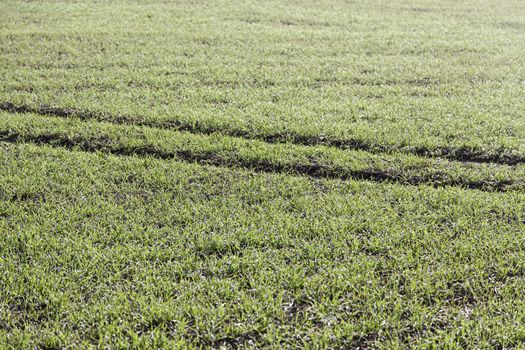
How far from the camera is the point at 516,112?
813 centimetres

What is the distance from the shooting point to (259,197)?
582 centimetres

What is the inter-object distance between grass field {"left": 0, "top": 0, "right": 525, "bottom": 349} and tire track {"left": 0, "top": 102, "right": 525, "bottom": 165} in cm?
3

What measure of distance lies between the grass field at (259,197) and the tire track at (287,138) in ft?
0.09

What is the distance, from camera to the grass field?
13.6ft

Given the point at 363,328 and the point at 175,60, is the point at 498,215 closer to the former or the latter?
the point at 363,328

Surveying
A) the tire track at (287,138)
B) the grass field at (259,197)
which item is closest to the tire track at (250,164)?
the grass field at (259,197)

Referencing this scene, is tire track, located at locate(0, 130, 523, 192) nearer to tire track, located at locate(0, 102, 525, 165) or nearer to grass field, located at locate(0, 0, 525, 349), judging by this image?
grass field, located at locate(0, 0, 525, 349)

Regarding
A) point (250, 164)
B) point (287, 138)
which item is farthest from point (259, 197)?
point (287, 138)

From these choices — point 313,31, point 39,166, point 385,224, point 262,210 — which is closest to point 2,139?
point 39,166

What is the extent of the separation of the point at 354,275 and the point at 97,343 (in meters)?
1.80

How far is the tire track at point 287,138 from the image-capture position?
6.75 m

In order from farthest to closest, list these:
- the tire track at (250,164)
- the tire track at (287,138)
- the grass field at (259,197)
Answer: the tire track at (287,138) → the tire track at (250,164) → the grass field at (259,197)

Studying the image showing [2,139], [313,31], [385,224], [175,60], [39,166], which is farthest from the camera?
[313,31]

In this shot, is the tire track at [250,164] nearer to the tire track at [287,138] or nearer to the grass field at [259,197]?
the grass field at [259,197]
